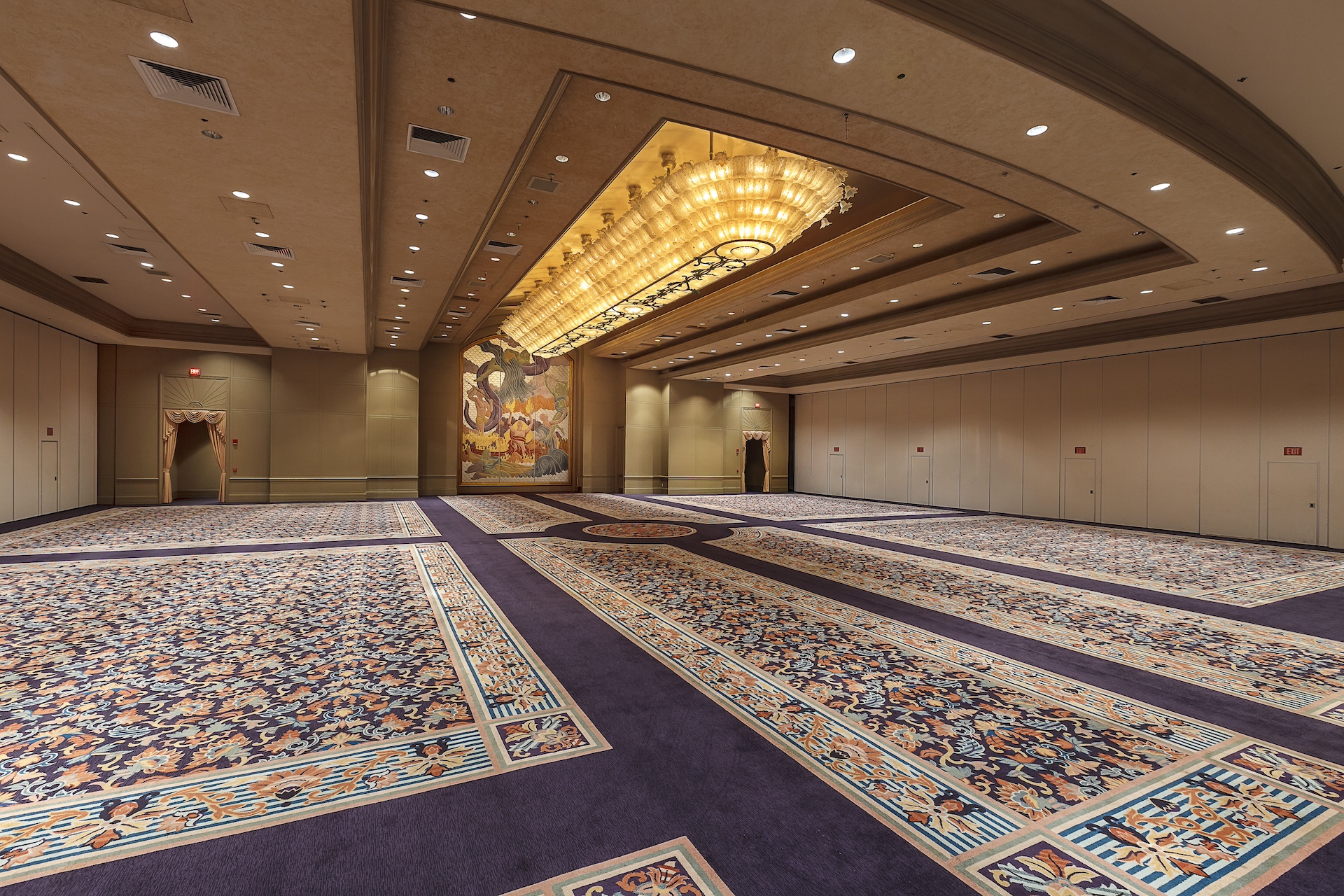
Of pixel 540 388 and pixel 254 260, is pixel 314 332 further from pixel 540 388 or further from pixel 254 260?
pixel 540 388

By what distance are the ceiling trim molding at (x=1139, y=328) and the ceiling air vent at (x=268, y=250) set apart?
12.9m

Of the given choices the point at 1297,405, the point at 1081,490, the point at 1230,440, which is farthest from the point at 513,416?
the point at 1297,405

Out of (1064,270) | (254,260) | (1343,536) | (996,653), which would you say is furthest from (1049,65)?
(1343,536)

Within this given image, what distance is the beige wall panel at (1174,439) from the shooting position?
11562 millimetres

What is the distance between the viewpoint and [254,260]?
8.35m

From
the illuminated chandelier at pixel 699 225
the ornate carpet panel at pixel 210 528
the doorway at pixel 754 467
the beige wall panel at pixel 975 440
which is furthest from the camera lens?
the doorway at pixel 754 467

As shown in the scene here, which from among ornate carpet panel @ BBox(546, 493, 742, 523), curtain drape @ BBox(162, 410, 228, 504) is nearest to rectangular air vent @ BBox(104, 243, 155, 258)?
curtain drape @ BBox(162, 410, 228, 504)

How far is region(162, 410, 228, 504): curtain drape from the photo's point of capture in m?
14.4

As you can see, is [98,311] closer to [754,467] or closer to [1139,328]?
[754,467]

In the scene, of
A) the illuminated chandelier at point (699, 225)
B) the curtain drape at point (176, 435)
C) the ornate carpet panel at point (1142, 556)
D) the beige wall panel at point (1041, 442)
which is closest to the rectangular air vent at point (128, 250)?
the illuminated chandelier at point (699, 225)

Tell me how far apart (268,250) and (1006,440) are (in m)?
14.9

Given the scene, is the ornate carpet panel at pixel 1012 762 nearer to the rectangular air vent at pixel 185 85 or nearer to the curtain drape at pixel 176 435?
the rectangular air vent at pixel 185 85

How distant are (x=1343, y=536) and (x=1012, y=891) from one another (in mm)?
12230

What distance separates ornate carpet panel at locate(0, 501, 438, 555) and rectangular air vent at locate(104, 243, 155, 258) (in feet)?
13.3
